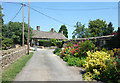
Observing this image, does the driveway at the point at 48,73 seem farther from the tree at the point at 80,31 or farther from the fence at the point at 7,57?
the tree at the point at 80,31

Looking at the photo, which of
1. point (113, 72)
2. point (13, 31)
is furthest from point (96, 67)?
point (13, 31)

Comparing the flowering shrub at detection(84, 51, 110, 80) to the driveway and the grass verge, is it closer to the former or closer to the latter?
the driveway

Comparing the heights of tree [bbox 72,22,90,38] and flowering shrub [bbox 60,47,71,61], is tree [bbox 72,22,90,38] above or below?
above

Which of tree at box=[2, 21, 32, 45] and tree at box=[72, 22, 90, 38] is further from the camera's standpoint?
tree at box=[72, 22, 90, 38]

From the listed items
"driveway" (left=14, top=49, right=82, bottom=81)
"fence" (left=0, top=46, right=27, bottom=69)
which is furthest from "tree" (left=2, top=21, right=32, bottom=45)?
"driveway" (left=14, top=49, right=82, bottom=81)

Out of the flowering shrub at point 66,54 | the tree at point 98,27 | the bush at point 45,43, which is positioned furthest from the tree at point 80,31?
the flowering shrub at point 66,54

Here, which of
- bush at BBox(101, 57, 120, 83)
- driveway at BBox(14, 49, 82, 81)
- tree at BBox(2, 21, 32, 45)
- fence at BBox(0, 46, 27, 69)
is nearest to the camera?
bush at BBox(101, 57, 120, 83)

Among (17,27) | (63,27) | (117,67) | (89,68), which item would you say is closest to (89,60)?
(89,68)

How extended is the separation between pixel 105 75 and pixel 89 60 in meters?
1.24

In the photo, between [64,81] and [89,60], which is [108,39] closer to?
[89,60]

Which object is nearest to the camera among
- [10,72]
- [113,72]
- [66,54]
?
[113,72]

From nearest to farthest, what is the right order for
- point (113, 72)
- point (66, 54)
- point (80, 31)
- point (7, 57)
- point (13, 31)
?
point (113, 72) → point (7, 57) → point (66, 54) → point (13, 31) → point (80, 31)

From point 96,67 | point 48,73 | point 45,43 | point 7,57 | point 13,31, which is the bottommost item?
point 48,73

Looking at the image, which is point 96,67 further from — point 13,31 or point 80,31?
point 80,31
